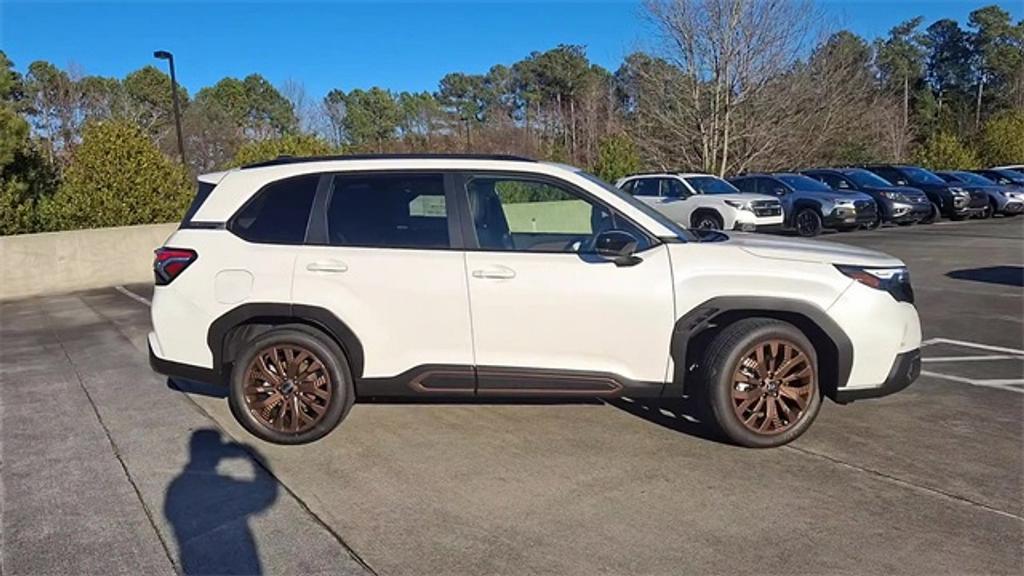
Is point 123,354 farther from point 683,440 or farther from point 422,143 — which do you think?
point 422,143

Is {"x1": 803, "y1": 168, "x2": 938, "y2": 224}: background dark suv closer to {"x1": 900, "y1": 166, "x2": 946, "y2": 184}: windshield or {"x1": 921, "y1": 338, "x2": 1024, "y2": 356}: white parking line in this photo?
{"x1": 900, "y1": 166, "x2": 946, "y2": 184}: windshield

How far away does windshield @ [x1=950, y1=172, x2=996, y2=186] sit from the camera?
21.0m

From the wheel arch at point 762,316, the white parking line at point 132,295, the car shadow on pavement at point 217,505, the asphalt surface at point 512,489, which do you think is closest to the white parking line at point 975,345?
the asphalt surface at point 512,489

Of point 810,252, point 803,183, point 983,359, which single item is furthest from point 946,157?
point 810,252

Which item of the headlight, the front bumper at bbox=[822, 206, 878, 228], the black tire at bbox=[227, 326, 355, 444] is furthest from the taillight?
the front bumper at bbox=[822, 206, 878, 228]

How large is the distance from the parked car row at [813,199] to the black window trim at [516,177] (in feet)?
31.2

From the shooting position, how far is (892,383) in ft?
13.0

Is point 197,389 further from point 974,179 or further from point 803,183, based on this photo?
point 974,179

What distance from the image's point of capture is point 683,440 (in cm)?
412

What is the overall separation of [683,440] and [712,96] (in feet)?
78.1

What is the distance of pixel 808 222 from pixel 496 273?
1470cm

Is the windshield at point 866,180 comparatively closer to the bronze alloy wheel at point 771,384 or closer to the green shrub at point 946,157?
the green shrub at point 946,157

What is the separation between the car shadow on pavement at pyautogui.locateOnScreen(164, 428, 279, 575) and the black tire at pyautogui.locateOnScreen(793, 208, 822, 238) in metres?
15.4

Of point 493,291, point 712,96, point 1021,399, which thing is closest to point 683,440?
point 493,291
